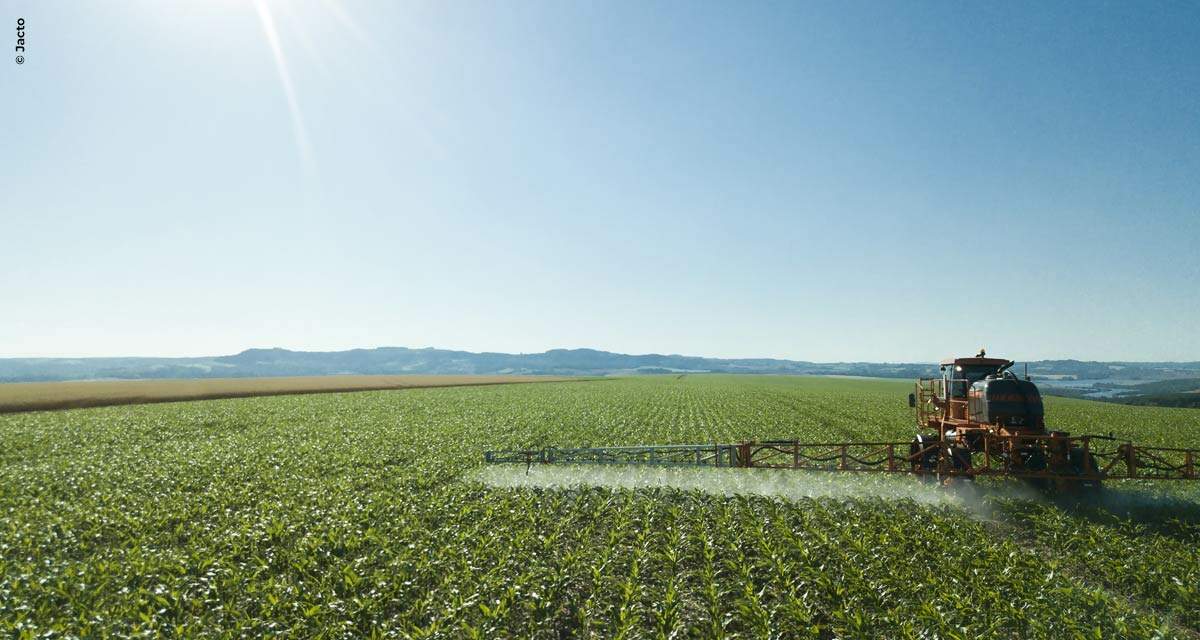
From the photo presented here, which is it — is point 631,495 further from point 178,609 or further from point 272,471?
point 272,471

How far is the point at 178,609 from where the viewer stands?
7984 millimetres

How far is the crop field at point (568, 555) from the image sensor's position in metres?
7.52

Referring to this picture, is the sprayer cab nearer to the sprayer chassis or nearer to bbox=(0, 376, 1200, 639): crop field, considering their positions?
the sprayer chassis

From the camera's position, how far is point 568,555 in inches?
374

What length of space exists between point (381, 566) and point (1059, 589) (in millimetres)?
10964

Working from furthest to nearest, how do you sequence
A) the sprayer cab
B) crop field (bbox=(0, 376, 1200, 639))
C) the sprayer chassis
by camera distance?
the sprayer cab, the sprayer chassis, crop field (bbox=(0, 376, 1200, 639))

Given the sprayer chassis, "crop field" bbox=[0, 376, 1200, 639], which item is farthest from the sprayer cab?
"crop field" bbox=[0, 376, 1200, 639]

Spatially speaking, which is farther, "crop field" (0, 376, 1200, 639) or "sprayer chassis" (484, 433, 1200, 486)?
"sprayer chassis" (484, 433, 1200, 486)

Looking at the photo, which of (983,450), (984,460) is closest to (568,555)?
(983,450)

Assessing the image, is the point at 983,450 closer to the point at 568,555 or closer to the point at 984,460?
the point at 984,460

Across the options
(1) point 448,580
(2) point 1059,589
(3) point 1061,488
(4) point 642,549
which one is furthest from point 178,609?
(3) point 1061,488

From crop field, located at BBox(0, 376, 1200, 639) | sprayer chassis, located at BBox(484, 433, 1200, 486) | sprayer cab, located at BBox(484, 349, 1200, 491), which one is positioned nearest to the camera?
crop field, located at BBox(0, 376, 1200, 639)

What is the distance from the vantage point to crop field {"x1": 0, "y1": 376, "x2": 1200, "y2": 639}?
752 cm

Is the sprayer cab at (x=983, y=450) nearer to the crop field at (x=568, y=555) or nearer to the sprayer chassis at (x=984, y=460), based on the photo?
the sprayer chassis at (x=984, y=460)
